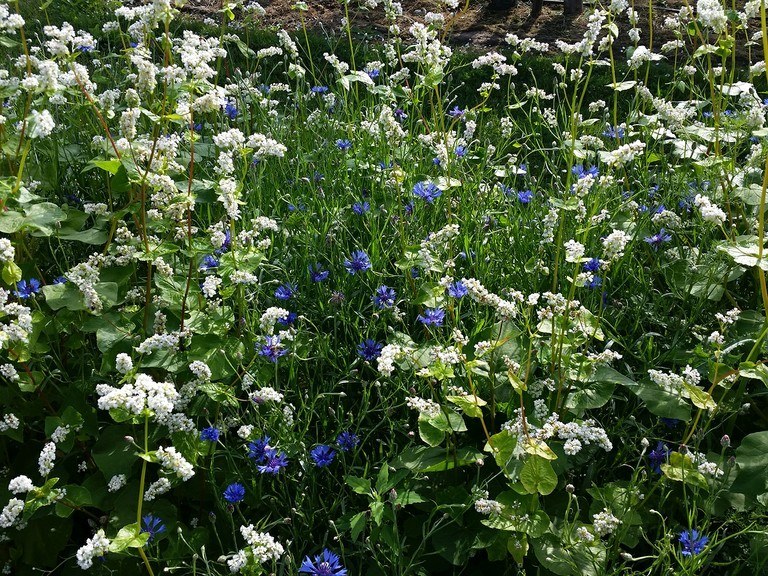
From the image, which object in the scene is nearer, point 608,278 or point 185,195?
point 185,195

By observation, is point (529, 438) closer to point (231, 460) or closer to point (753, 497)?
point (753, 497)

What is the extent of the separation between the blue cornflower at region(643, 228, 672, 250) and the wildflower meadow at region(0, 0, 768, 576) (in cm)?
3

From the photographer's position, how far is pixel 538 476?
1733 mm

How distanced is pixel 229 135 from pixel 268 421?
76cm

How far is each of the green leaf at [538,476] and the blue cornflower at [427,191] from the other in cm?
124

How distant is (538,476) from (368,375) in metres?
0.79

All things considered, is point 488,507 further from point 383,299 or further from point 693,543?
point 383,299

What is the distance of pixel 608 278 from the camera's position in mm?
2594

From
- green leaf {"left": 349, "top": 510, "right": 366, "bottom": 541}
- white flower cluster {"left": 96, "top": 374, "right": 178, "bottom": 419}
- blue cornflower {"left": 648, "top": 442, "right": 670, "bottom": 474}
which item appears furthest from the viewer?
blue cornflower {"left": 648, "top": 442, "right": 670, "bottom": 474}

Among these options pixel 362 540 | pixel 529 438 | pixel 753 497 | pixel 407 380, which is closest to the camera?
pixel 529 438

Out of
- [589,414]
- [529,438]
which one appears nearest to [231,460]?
[529,438]

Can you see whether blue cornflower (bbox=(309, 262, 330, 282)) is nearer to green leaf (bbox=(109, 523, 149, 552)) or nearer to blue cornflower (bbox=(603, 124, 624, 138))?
green leaf (bbox=(109, 523, 149, 552))

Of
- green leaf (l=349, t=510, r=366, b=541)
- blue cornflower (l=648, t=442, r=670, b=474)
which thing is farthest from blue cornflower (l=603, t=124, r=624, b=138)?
green leaf (l=349, t=510, r=366, b=541)

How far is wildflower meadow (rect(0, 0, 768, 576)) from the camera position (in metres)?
1.82
